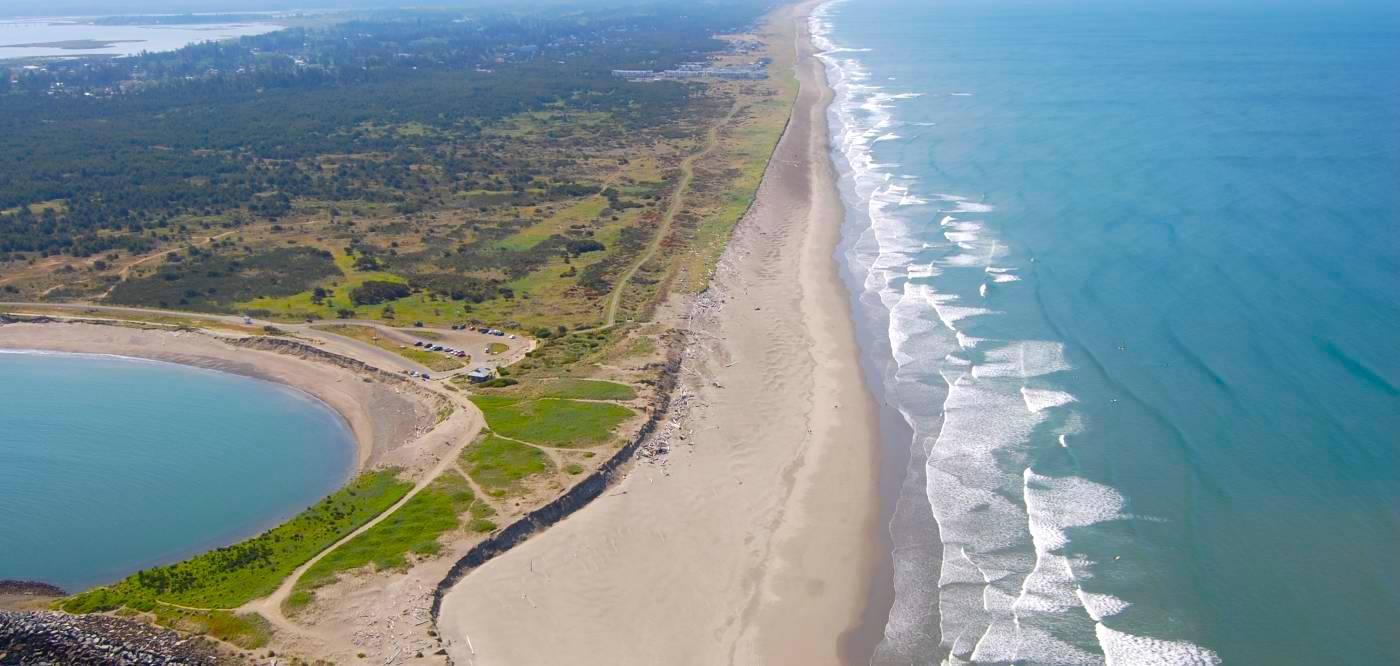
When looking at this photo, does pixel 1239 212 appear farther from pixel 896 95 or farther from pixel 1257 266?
pixel 896 95

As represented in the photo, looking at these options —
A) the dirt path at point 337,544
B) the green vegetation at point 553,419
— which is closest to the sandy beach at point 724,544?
the green vegetation at point 553,419

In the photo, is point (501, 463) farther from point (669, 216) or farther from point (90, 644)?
point (669, 216)

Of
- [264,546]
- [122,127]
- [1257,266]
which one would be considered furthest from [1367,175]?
[122,127]

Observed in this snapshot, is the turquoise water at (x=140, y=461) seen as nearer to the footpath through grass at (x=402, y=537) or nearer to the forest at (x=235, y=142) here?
the footpath through grass at (x=402, y=537)

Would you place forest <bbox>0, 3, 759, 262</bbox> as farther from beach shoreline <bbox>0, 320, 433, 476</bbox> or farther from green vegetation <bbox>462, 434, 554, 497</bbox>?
green vegetation <bbox>462, 434, 554, 497</bbox>

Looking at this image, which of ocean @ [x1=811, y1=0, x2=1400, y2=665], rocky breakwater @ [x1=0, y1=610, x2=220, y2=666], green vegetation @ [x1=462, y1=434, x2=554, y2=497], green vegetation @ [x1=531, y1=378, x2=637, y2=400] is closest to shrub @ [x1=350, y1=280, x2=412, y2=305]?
green vegetation @ [x1=531, y1=378, x2=637, y2=400]

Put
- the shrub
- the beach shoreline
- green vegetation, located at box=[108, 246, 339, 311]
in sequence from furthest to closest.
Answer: green vegetation, located at box=[108, 246, 339, 311]
the shrub
the beach shoreline
